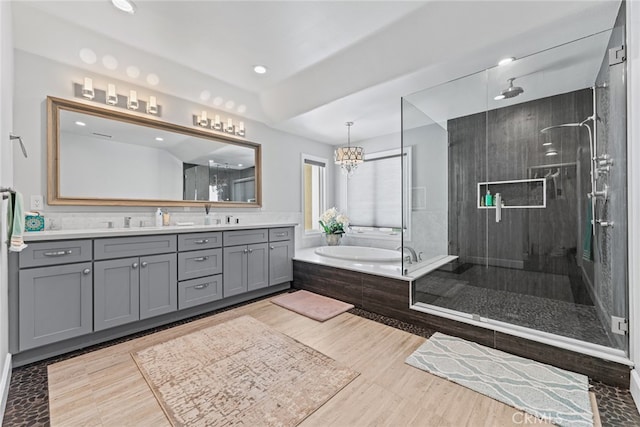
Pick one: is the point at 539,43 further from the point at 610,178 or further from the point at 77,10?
the point at 77,10

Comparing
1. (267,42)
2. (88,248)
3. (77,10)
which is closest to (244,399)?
(88,248)

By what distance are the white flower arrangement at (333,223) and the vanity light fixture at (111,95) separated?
3.10 meters

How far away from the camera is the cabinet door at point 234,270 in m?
2.96

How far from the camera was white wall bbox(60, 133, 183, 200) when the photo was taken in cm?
240

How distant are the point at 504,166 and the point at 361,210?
2.39m

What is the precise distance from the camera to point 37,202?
2.22 meters

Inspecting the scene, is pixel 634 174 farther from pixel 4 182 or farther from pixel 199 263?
pixel 4 182

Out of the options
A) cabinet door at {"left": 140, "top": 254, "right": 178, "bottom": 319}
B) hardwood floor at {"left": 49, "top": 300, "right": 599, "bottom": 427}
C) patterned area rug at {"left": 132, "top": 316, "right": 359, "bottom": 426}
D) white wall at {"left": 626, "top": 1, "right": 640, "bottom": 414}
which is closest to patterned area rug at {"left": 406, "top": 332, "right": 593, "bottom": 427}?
hardwood floor at {"left": 49, "top": 300, "right": 599, "bottom": 427}

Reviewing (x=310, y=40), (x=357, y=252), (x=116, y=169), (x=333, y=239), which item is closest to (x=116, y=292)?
(x=116, y=169)

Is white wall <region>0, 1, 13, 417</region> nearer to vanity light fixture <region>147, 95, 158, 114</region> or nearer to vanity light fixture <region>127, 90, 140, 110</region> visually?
A: vanity light fixture <region>127, 90, 140, 110</region>

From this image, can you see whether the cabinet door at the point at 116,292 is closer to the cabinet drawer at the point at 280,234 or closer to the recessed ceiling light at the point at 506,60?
the cabinet drawer at the point at 280,234

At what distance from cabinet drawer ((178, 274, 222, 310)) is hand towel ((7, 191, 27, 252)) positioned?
122cm

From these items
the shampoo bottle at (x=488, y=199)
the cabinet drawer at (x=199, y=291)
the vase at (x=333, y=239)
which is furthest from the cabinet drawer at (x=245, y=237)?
the shampoo bottle at (x=488, y=199)

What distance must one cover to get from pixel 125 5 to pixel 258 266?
2.68m
